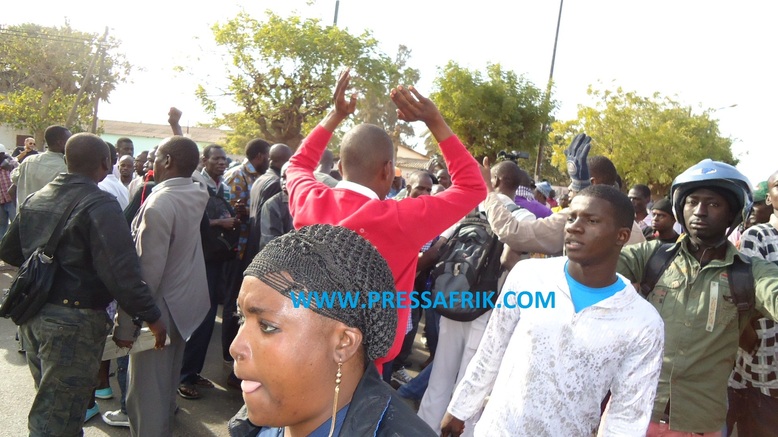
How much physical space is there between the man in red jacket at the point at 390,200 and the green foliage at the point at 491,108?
17508 millimetres

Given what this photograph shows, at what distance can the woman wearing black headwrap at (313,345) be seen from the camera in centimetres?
138

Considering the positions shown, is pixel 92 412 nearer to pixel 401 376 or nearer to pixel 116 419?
pixel 116 419

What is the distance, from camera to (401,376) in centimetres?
578

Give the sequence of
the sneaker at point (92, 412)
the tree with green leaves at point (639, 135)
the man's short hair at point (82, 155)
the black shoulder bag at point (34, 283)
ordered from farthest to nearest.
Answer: the tree with green leaves at point (639, 135) → the sneaker at point (92, 412) → the man's short hair at point (82, 155) → the black shoulder bag at point (34, 283)

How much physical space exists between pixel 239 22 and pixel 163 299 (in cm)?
1824

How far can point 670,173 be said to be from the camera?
1133 inches

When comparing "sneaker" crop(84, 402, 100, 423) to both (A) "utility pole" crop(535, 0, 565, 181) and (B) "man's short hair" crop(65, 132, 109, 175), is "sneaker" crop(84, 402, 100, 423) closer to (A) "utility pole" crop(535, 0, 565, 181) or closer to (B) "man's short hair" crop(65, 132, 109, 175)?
(B) "man's short hair" crop(65, 132, 109, 175)

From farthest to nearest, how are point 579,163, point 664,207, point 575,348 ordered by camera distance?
point 664,207, point 579,163, point 575,348

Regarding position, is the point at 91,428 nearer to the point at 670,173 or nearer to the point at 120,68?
the point at 670,173

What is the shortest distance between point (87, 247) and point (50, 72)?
3805 centimetres

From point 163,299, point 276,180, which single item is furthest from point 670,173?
point 163,299

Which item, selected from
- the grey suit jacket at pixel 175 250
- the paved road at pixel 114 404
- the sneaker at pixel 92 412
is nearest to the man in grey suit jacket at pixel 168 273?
the grey suit jacket at pixel 175 250

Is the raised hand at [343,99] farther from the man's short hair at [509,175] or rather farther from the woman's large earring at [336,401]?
the man's short hair at [509,175]

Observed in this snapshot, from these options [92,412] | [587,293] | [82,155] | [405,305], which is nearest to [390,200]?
[405,305]
